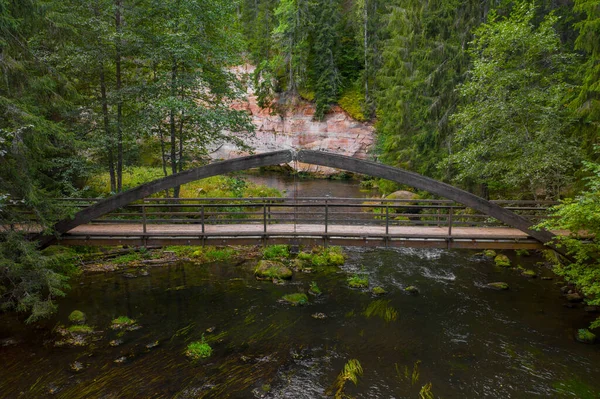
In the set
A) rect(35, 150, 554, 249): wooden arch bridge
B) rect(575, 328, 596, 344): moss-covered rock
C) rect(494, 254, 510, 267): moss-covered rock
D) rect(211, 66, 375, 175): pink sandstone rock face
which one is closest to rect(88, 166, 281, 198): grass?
rect(35, 150, 554, 249): wooden arch bridge

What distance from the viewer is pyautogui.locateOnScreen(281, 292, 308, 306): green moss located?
36.9 ft

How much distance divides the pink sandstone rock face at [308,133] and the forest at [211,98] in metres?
12.0

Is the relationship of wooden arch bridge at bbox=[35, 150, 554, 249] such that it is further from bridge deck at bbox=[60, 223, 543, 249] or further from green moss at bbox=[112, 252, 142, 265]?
green moss at bbox=[112, 252, 142, 265]

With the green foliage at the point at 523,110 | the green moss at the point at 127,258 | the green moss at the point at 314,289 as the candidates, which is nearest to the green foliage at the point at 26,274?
the green moss at the point at 127,258

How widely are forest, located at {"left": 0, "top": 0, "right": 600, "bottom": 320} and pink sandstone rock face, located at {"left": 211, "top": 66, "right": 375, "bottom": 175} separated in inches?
472

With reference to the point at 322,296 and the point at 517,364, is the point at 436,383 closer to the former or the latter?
the point at 517,364

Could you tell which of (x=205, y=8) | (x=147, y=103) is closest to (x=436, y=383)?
(x=147, y=103)

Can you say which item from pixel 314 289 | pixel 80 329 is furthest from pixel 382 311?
pixel 80 329

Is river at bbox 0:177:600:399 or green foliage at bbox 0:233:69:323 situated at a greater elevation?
green foliage at bbox 0:233:69:323

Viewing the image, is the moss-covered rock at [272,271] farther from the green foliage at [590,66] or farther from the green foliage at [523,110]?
the green foliage at [590,66]

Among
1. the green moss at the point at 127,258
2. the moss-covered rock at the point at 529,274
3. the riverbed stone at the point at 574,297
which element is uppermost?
the green moss at the point at 127,258

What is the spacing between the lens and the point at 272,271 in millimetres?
13117

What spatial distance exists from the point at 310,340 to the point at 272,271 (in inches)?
160

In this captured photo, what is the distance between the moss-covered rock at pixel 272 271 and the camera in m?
13.0
